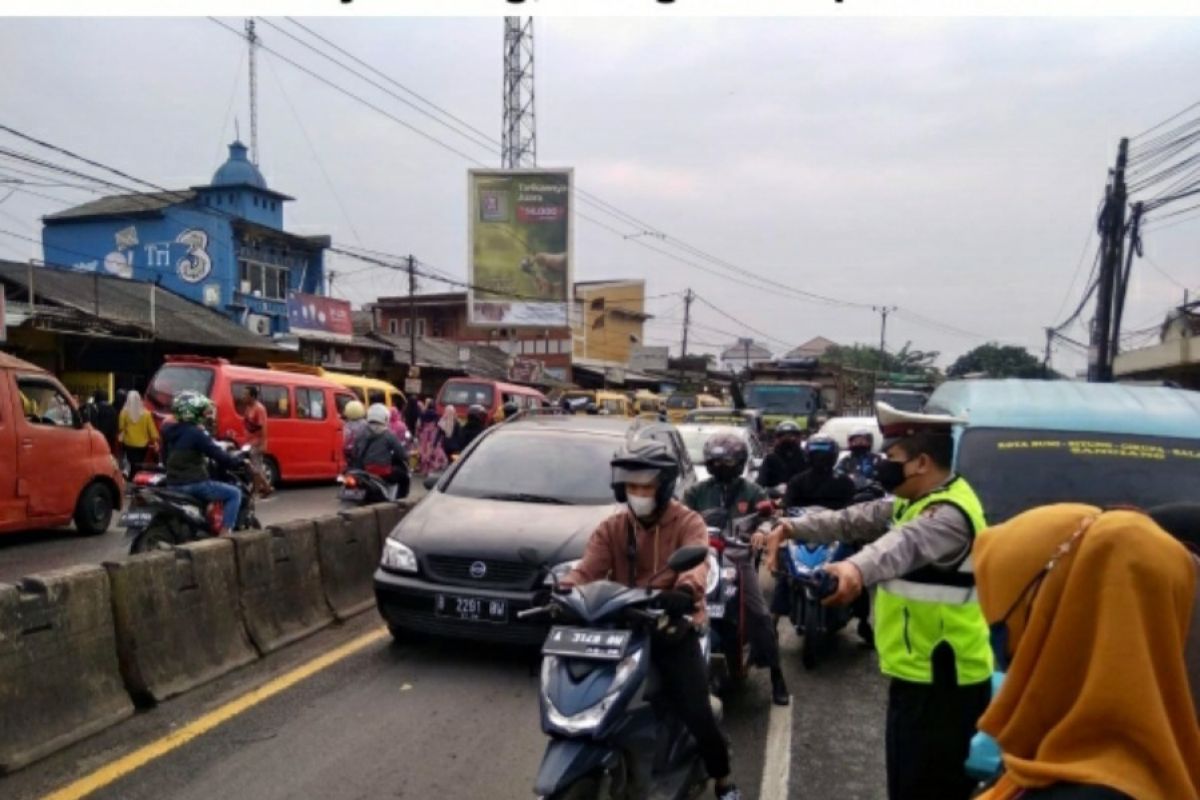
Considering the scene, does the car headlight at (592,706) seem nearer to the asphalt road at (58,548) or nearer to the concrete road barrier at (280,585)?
the concrete road barrier at (280,585)

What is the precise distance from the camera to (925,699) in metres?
3.05

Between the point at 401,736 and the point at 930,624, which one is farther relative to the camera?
the point at 401,736

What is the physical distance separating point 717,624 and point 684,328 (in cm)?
5556

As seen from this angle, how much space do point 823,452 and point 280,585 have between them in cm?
428

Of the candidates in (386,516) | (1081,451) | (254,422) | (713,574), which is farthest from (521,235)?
(1081,451)

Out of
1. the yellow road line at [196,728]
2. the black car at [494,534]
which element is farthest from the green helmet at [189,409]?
the yellow road line at [196,728]

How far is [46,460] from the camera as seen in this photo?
1025cm

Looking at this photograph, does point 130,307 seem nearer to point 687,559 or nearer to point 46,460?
point 46,460

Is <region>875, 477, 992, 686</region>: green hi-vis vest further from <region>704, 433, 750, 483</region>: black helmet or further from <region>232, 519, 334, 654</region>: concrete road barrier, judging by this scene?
<region>232, 519, 334, 654</region>: concrete road barrier

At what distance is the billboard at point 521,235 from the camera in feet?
141

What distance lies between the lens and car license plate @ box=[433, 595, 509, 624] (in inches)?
233

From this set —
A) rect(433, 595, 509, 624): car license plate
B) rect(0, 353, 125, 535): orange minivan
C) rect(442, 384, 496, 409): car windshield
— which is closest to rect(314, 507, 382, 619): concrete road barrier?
rect(433, 595, 509, 624): car license plate

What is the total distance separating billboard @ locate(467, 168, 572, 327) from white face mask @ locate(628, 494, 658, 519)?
39.4 m

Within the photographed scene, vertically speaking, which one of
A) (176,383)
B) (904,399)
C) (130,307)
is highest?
(130,307)
